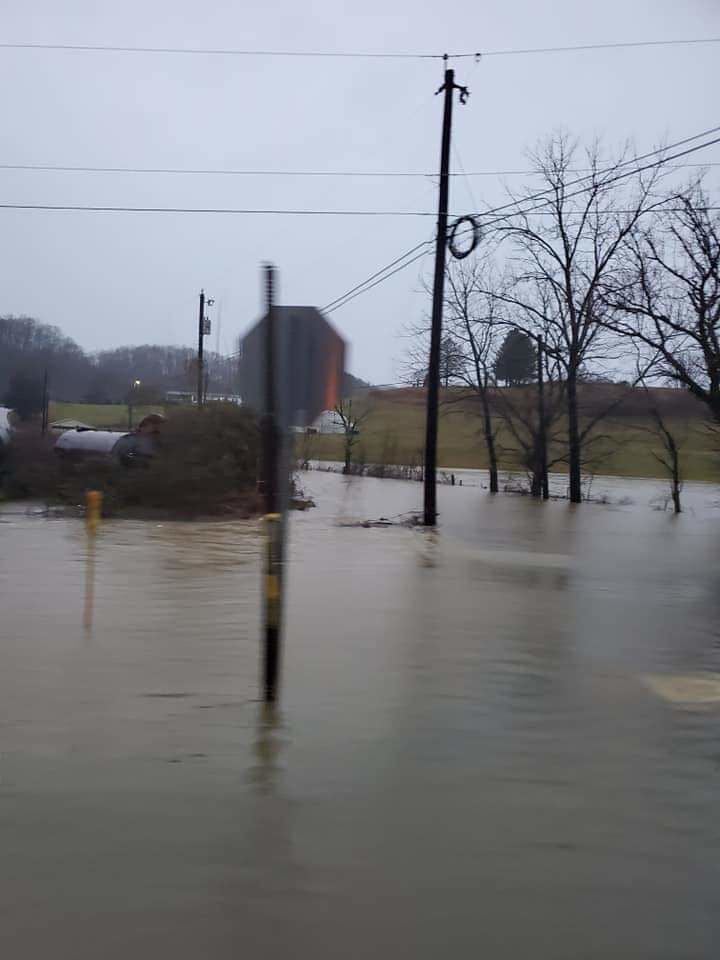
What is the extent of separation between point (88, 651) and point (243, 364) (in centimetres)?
332

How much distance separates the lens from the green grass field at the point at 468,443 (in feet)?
117

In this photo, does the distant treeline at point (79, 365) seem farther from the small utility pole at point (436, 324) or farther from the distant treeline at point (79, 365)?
the small utility pole at point (436, 324)

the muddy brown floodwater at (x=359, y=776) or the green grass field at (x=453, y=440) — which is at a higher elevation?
the green grass field at (x=453, y=440)

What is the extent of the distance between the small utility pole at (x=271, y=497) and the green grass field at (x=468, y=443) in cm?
2333

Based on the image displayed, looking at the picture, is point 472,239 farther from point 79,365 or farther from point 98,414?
point 98,414

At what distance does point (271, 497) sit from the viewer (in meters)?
6.58

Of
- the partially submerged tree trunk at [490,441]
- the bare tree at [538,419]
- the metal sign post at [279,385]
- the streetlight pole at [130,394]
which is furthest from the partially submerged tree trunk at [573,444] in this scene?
the metal sign post at [279,385]

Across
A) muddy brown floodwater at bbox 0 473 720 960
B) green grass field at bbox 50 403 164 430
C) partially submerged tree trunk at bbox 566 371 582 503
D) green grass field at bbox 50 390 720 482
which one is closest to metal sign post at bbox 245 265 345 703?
muddy brown floodwater at bbox 0 473 720 960

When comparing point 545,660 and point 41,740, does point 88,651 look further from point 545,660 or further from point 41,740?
point 545,660

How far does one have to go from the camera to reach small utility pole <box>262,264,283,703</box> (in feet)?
20.6

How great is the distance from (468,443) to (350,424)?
8.37 metres

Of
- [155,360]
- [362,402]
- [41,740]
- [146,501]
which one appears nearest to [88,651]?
[41,740]

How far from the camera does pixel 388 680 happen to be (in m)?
7.76

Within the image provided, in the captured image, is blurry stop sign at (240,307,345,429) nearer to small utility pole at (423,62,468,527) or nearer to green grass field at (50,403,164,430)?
small utility pole at (423,62,468,527)
